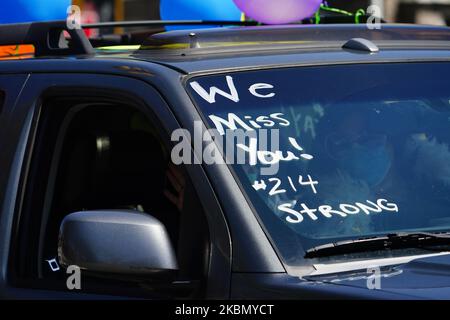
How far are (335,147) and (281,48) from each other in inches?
17.9

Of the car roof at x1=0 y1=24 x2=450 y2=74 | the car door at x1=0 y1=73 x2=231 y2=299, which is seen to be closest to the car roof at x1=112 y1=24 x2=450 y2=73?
the car roof at x1=0 y1=24 x2=450 y2=74

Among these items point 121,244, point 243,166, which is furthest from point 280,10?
point 121,244

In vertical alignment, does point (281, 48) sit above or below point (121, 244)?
above

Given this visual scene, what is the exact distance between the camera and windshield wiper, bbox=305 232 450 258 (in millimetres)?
2510

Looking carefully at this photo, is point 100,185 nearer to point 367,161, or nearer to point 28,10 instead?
point 367,161

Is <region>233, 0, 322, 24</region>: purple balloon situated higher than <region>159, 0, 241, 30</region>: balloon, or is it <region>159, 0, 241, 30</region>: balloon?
<region>159, 0, 241, 30</region>: balloon

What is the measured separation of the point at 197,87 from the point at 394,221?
2.04ft

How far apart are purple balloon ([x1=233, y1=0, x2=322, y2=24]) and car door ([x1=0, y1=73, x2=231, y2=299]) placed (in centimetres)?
168

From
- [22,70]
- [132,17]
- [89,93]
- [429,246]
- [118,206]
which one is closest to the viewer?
[429,246]

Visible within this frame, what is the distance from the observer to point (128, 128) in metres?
3.53

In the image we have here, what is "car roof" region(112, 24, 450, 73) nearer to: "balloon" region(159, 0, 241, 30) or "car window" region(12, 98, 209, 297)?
"car window" region(12, 98, 209, 297)

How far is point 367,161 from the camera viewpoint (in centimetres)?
272
